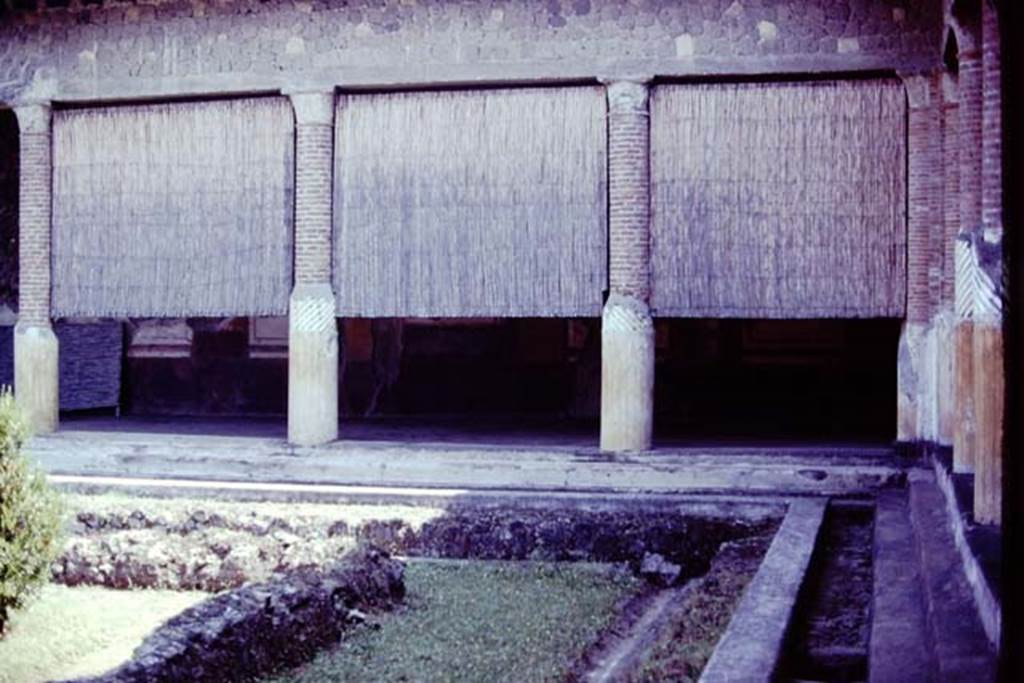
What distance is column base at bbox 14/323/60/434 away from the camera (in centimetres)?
1313

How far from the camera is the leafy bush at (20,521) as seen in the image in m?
7.47

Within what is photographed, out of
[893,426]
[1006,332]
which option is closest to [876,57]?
[893,426]

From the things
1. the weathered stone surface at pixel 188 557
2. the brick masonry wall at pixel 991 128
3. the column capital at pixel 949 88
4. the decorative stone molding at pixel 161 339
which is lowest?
the weathered stone surface at pixel 188 557

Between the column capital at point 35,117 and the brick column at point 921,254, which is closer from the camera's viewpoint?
the brick column at point 921,254

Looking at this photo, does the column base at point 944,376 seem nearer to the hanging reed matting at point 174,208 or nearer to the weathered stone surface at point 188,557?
the weathered stone surface at point 188,557

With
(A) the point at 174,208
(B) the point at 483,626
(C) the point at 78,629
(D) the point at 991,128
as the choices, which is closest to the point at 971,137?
(D) the point at 991,128

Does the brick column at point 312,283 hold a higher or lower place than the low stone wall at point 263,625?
higher

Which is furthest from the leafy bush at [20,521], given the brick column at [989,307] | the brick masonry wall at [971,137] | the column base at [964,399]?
the brick masonry wall at [971,137]

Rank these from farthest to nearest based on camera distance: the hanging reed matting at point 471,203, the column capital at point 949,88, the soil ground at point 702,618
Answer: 1. the hanging reed matting at point 471,203
2. the column capital at point 949,88
3. the soil ground at point 702,618

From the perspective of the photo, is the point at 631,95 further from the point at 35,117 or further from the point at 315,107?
the point at 35,117

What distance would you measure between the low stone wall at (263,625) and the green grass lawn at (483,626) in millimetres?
151

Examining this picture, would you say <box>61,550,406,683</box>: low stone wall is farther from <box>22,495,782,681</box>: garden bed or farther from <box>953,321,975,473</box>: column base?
<box>953,321,975,473</box>: column base

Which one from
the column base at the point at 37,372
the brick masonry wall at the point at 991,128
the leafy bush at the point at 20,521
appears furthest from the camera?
the column base at the point at 37,372

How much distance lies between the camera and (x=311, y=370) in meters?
12.2
